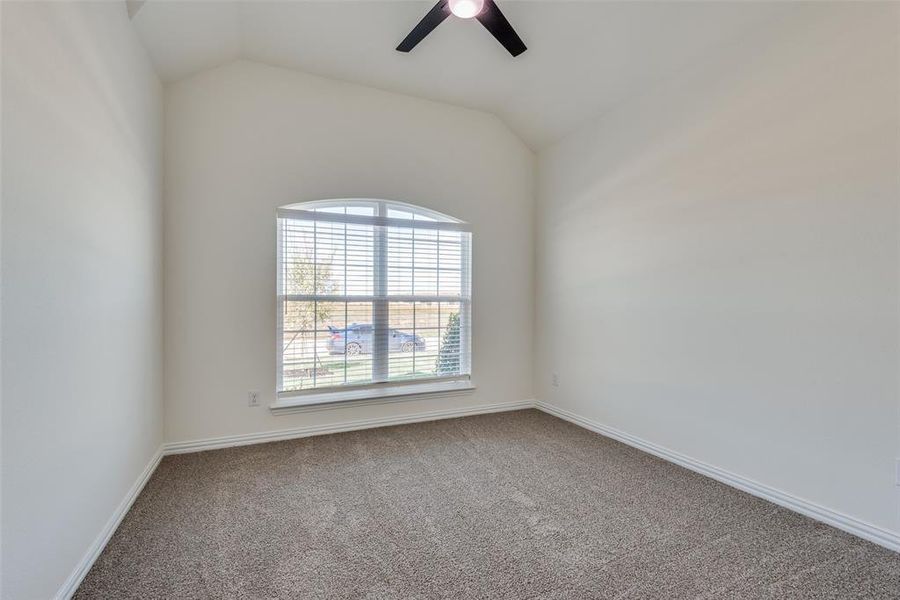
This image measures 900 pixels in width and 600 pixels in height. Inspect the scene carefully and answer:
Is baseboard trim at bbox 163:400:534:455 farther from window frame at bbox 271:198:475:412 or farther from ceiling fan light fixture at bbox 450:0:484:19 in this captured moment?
ceiling fan light fixture at bbox 450:0:484:19

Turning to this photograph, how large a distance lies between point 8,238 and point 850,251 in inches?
132

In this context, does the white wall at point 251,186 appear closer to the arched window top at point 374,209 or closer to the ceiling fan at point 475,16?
the arched window top at point 374,209

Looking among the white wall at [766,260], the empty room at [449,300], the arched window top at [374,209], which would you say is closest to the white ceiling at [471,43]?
the empty room at [449,300]

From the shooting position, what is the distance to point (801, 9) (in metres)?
2.11

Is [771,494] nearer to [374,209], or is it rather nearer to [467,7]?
[467,7]

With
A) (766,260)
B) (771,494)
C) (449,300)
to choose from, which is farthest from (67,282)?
(771,494)

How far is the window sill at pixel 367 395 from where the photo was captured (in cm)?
319

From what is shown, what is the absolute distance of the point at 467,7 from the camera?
2014 mm

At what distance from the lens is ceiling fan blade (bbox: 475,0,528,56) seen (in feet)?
6.63

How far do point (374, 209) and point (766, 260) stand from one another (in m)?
2.81

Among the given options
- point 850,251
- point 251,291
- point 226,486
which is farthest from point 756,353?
point 251,291

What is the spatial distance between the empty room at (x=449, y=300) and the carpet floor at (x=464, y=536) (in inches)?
0.7

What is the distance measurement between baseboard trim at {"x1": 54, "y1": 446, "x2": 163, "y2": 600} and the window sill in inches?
34.8

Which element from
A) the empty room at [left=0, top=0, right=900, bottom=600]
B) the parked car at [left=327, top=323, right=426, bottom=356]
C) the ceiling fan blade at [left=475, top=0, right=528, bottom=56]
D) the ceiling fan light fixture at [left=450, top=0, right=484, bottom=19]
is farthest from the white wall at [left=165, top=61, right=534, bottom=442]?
the ceiling fan light fixture at [left=450, top=0, right=484, bottom=19]
